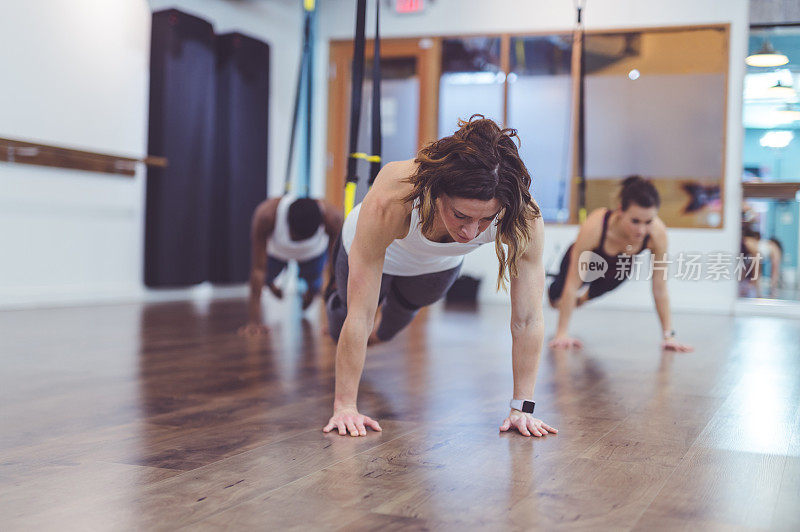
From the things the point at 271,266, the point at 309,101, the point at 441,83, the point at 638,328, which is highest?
the point at 441,83

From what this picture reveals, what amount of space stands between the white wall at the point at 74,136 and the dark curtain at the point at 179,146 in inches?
3.8

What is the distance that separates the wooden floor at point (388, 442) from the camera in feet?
3.99

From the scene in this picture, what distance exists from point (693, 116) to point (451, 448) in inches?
220

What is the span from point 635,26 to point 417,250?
540 centimetres

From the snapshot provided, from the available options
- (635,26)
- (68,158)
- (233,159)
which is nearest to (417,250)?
(68,158)

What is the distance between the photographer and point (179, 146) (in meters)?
5.84

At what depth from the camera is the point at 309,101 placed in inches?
172

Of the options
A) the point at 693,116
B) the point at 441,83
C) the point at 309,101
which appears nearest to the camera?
the point at 309,101

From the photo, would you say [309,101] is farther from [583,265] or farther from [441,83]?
[441,83]

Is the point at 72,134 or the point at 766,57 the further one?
the point at 766,57

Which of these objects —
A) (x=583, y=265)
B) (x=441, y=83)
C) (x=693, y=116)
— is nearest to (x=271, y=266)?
(x=583, y=265)

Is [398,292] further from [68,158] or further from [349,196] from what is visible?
[68,158]

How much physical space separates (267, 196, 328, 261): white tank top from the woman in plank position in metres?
1.73

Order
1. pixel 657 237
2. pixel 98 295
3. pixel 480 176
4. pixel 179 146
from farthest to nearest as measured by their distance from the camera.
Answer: pixel 179 146 < pixel 98 295 < pixel 657 237 < pixel 480 176
